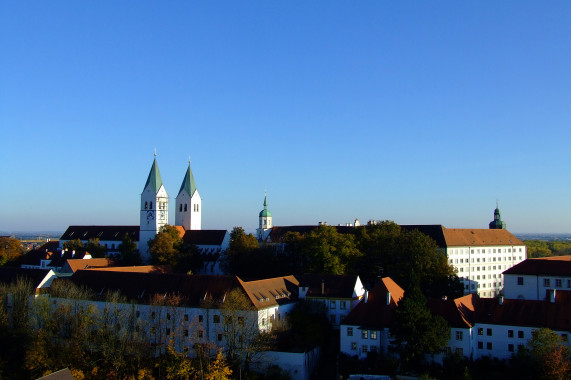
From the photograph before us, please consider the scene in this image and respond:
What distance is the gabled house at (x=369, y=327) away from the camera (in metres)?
45.7

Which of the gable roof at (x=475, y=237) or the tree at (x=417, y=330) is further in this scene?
the gable roof at (x=475, y=237)

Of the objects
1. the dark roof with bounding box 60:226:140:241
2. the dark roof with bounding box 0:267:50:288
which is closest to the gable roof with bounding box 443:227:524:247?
the dark roof with bounding box 60:226:140:241

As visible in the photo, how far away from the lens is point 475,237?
95.1 m

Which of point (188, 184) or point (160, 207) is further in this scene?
point (188, 184)

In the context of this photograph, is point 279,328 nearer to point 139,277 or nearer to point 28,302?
point 139,277

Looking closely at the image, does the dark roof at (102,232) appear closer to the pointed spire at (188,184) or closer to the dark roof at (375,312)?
the pointed spire at (188,184)

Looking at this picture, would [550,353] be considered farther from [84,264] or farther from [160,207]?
[160,207]

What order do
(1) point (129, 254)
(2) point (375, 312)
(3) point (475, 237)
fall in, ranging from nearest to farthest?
(2) point (375, 312)
(1) point (129, 254)
(3) point (475, 237)

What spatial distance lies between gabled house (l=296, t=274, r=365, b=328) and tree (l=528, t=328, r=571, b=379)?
50.9 ft

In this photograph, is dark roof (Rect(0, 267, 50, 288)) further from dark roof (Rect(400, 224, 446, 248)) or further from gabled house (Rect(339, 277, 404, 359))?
dark roof (Rect(400, 224, 446, 248))

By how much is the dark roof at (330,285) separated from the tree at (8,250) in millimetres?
52989

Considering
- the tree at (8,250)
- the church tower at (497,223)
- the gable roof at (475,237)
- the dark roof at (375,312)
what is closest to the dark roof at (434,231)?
the gable roof at (475,237)

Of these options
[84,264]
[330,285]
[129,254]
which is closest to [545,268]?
[330,285]

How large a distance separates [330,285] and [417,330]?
512 inches
